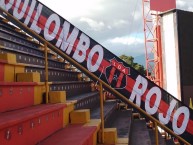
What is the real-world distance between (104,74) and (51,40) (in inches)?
39.8

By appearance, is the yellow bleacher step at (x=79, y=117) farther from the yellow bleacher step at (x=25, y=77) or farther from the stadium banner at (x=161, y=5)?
the stadium banner at (x=161, y=5)

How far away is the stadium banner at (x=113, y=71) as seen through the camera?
4.43 meters

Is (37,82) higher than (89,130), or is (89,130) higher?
(37,82)

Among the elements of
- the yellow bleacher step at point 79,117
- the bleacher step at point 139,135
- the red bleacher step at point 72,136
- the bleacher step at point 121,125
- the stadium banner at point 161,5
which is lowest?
the bleacher step at point 139,135

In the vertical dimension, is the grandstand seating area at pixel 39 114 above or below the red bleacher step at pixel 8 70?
below

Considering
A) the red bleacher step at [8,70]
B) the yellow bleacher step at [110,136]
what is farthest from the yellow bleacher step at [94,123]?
the red bleacher step at [8,70]

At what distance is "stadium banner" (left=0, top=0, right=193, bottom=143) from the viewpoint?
14.5 ft

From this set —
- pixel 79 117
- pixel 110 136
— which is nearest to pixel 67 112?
pixel 79 117

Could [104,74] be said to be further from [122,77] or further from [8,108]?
[8,108]

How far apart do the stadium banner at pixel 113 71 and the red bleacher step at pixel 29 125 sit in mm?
1170

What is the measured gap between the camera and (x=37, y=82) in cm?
348

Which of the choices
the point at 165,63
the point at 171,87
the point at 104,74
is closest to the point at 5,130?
the point at 104,74

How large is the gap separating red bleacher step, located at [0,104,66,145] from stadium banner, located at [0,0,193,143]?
1170 mm

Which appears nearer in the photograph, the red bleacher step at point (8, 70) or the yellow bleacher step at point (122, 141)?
the red bleacher step at point (8, 70)
